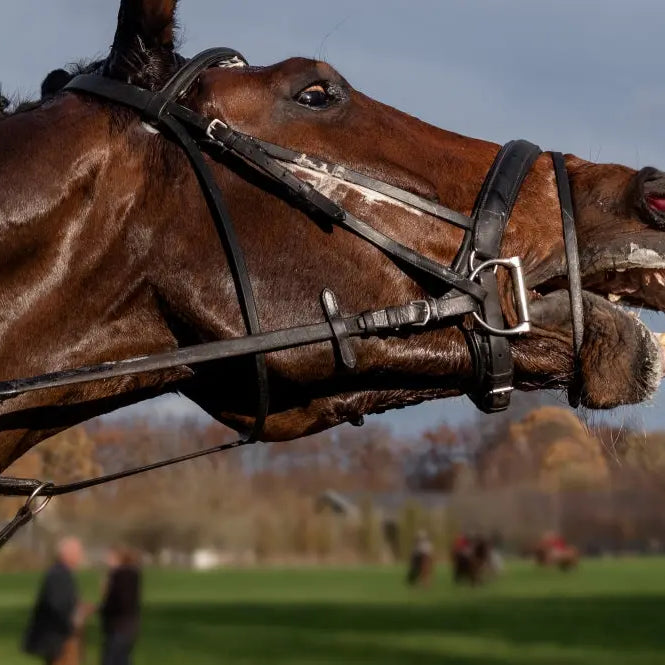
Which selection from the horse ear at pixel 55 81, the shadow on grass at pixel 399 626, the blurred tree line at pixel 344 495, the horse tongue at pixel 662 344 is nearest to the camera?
the horse tongue at pixel 662 344

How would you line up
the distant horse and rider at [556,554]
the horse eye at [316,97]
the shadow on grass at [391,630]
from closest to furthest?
the horse eye at [316,97]
the shadow on grass at [391,630]
the distant horse and rider at [556,554]

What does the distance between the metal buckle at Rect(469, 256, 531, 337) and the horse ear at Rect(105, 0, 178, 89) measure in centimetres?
106

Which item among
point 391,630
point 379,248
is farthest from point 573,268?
point 391,630

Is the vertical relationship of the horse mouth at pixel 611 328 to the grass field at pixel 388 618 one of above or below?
below

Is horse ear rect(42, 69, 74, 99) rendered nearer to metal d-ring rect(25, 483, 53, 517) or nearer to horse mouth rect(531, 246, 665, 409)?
metal d-ring rect(25, 483, 53, 517)

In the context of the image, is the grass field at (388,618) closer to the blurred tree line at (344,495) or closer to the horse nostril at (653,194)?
the blurred tree line at (344,495)

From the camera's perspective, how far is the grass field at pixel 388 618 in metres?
24.6

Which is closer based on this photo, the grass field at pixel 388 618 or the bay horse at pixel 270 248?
the bay horse at pixel 270 248

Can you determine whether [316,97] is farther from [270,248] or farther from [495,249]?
[495,249]

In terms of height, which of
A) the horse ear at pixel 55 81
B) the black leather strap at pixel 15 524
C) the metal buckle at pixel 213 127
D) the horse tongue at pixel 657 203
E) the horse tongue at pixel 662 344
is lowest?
the black leather strap at pixel 15 524

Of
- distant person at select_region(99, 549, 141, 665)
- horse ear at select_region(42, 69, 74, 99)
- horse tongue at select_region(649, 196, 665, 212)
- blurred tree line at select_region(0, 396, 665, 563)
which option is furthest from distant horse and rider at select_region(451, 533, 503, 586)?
horse tongue at select_region(649, 196, 665, 212)

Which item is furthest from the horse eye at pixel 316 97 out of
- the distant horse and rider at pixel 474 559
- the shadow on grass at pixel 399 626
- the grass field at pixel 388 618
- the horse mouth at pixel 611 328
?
the distant horse and rider at pixel 474 559

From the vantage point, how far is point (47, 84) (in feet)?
13.7

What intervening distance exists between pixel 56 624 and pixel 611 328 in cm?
1354
